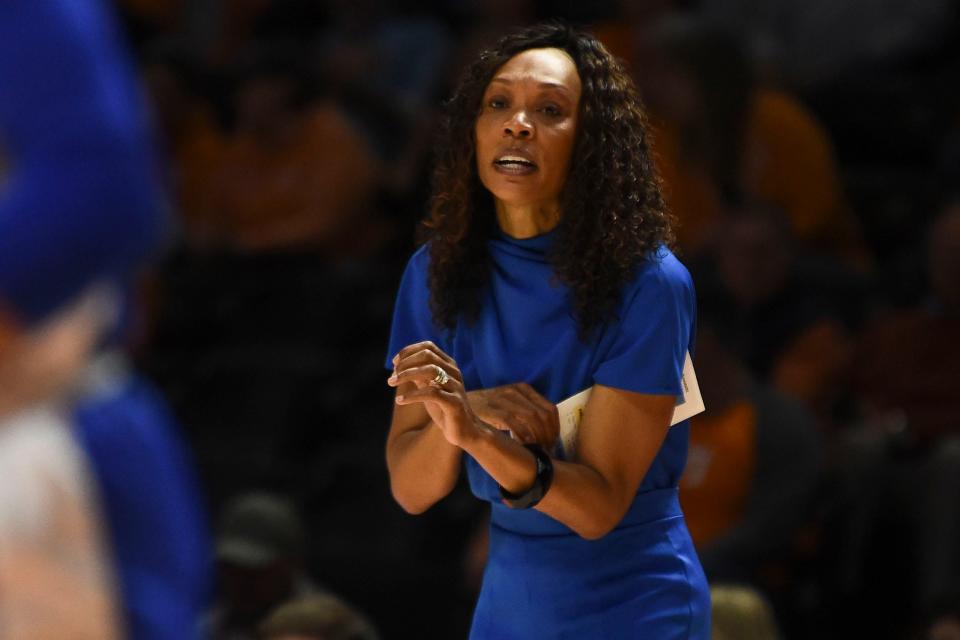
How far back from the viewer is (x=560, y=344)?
2.69 metres

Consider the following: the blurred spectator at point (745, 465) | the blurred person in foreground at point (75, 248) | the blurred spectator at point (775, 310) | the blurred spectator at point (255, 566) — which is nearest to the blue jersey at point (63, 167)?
the blurred person in foreground at point (75, 248)

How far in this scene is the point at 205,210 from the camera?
24.6 feet

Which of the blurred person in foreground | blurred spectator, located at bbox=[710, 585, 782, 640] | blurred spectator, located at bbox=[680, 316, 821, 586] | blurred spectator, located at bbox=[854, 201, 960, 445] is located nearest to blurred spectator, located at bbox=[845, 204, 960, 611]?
blurred spectator, located at bbox=[854, 201, 960, 445]

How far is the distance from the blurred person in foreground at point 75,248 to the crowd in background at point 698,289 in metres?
2.35

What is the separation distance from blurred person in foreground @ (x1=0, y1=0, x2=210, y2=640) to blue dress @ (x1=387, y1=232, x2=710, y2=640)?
127cm

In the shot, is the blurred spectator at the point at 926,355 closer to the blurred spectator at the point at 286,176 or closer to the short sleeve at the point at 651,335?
the blurred spectator at the point at 286,176

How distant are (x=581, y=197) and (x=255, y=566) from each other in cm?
232

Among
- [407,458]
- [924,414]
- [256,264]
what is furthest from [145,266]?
[256,264]

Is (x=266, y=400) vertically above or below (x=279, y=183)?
below

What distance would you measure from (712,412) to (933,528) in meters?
0.75

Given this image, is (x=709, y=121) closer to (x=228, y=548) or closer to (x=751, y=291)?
(x=751, y=291)

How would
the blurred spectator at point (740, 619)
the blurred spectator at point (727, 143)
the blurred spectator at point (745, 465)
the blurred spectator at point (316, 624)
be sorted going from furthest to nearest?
the blurred spectator at point (727, 143), the blurred spectator at point (745, 465), the blurred spectator at point (316, 624), the blurred spectator at point (740, 619)

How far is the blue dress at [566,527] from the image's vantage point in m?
2.64

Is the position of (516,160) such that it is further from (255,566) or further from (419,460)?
(255,566)
